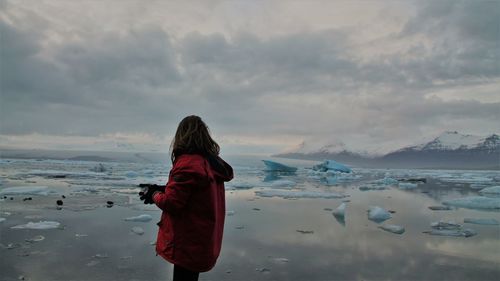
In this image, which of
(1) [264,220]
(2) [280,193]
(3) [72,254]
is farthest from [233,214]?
(2) [280,193]

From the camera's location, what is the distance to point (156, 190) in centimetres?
241

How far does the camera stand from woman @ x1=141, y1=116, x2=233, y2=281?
2.27m

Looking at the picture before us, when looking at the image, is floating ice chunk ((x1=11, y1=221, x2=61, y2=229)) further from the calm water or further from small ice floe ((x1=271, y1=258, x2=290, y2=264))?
small ice floe ((x1=271, y1=258, x2=290, y2=264))

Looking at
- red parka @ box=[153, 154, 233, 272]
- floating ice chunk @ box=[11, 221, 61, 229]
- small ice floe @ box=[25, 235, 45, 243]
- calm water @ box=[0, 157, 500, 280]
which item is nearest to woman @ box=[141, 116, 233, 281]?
red parka @ box=[153, 154, 233, 272]

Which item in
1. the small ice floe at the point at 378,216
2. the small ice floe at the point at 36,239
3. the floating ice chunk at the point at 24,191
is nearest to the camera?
the small ice floe at the point at 36,239

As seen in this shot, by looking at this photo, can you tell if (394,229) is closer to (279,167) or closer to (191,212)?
(191,212)

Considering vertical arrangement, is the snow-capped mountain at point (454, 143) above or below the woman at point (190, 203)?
above

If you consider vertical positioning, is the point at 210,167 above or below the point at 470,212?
above

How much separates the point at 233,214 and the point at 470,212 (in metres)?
5.68

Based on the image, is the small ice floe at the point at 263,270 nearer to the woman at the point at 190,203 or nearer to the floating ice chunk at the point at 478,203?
the woman at the point at 190,203

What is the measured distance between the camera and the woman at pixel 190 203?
2.27 metres

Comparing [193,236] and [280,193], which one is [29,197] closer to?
[280,193]

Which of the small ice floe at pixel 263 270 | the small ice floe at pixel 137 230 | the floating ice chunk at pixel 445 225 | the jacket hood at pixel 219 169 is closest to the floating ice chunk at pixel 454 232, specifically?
the floating ice chunk at pixel 445 225

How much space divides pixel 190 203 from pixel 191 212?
0.06 meters
